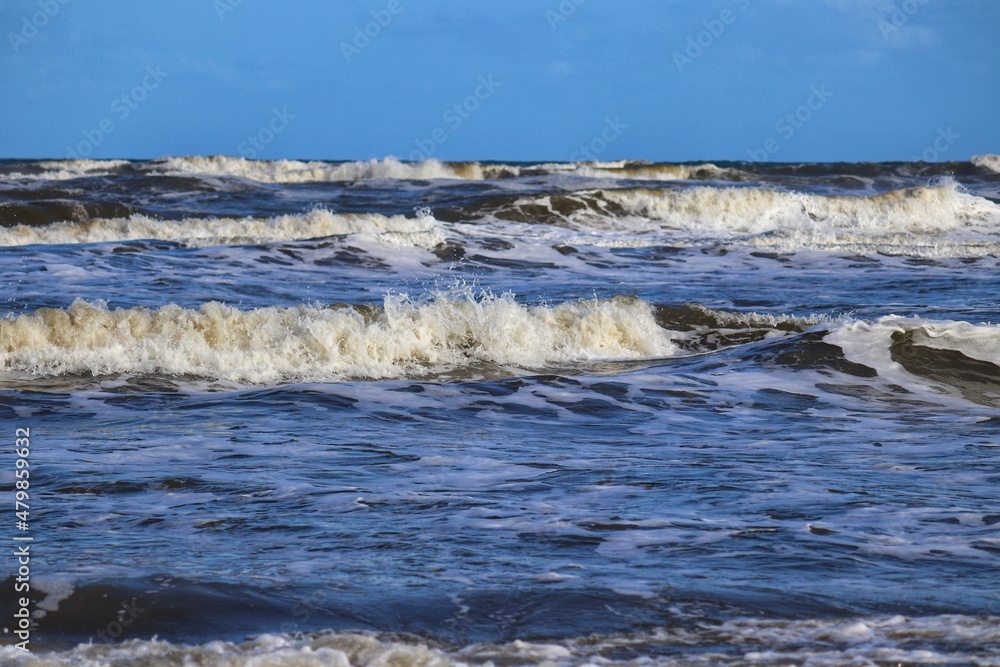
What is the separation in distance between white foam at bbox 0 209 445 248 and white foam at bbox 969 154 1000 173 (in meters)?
33.0

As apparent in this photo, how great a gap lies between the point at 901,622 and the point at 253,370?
6846 millimetres

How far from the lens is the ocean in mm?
3789

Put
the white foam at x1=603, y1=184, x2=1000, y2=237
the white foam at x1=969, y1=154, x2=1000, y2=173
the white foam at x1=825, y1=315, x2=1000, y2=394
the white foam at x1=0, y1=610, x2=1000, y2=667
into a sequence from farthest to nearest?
1. the white foam at x1=969, y1=154, x2=1000, y2=173
2. the white foam at x1=603, y1=184, x2=1000, y2=237
3. the white foam at x1=825, y1=315, x2=1000, y2=394
4. the white foam at x1=0, y1=610, x2=1000, y2=667

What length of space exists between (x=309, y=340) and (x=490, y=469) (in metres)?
4.50

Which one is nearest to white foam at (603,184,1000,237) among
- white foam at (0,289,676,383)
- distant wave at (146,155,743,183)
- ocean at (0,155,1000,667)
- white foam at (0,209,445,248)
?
white foam at (0,209,445,248)

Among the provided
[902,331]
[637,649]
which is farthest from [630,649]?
[902,331]

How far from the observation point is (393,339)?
10.6 m

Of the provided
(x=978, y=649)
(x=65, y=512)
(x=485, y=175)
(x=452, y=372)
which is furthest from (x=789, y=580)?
(x=485, y=175)

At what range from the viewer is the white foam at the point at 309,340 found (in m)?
9.83

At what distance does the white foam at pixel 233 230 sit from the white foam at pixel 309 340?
334 inches

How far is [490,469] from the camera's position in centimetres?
629

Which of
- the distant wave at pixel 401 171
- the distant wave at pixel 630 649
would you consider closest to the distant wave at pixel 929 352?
the distant wave at pixel 630 649

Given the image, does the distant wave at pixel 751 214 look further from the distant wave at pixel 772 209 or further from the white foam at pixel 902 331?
the white foam at pixel 902 331

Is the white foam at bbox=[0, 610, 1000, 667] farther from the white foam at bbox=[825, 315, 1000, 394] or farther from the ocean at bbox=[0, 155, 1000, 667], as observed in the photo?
the white foam at bbox=[825, 315, 1000, 394]
